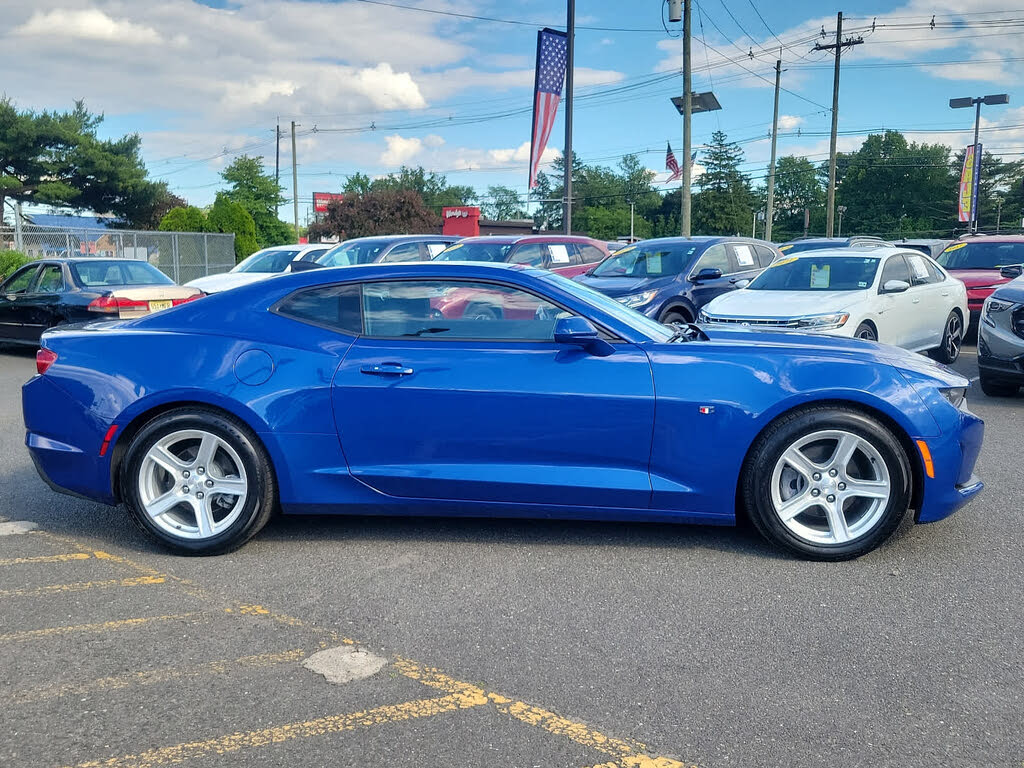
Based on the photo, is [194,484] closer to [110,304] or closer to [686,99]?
[110,304]

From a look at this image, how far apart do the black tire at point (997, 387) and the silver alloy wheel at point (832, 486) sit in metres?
5.57

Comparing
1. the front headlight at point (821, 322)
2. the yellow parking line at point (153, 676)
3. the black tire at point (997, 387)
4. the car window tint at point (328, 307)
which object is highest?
the car window tint at point (328, 307)

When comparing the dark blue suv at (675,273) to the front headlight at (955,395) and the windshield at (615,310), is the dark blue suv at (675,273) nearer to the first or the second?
the windshield at (615,310)

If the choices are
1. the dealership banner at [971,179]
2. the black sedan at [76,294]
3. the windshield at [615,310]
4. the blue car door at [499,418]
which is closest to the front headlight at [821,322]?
the windshield at [615,310]

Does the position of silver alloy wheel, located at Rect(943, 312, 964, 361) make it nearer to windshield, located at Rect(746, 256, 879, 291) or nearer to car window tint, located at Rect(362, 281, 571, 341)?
windshield, located at Rect(746, 256, 879, 291)

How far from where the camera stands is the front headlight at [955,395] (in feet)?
14.7

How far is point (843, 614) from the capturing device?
12.4 feet

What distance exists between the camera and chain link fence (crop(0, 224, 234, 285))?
27516mm

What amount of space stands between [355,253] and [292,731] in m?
14.3

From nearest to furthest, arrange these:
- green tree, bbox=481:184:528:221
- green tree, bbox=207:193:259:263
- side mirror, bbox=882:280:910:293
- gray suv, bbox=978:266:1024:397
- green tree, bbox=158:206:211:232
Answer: gray suv, bbox=978:266:1024:397 → side mirror, bbox=882:280:910:293 → green tree, bbox=158:206:211:232 → green tree, bbox=207:193:259:263 → green tree, bbox=481:184:528:221

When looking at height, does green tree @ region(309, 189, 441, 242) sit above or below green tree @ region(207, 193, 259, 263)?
above

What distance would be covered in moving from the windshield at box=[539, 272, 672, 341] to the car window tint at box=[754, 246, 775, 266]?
10.2m

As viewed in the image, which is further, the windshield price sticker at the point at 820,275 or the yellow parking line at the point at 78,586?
the windshield price sticker at the point at 820,275

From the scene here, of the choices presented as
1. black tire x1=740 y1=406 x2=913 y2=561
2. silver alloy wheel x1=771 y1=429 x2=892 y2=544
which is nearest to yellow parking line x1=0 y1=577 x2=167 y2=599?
black tire x1=740 y1=406 x2=913 y2=561
